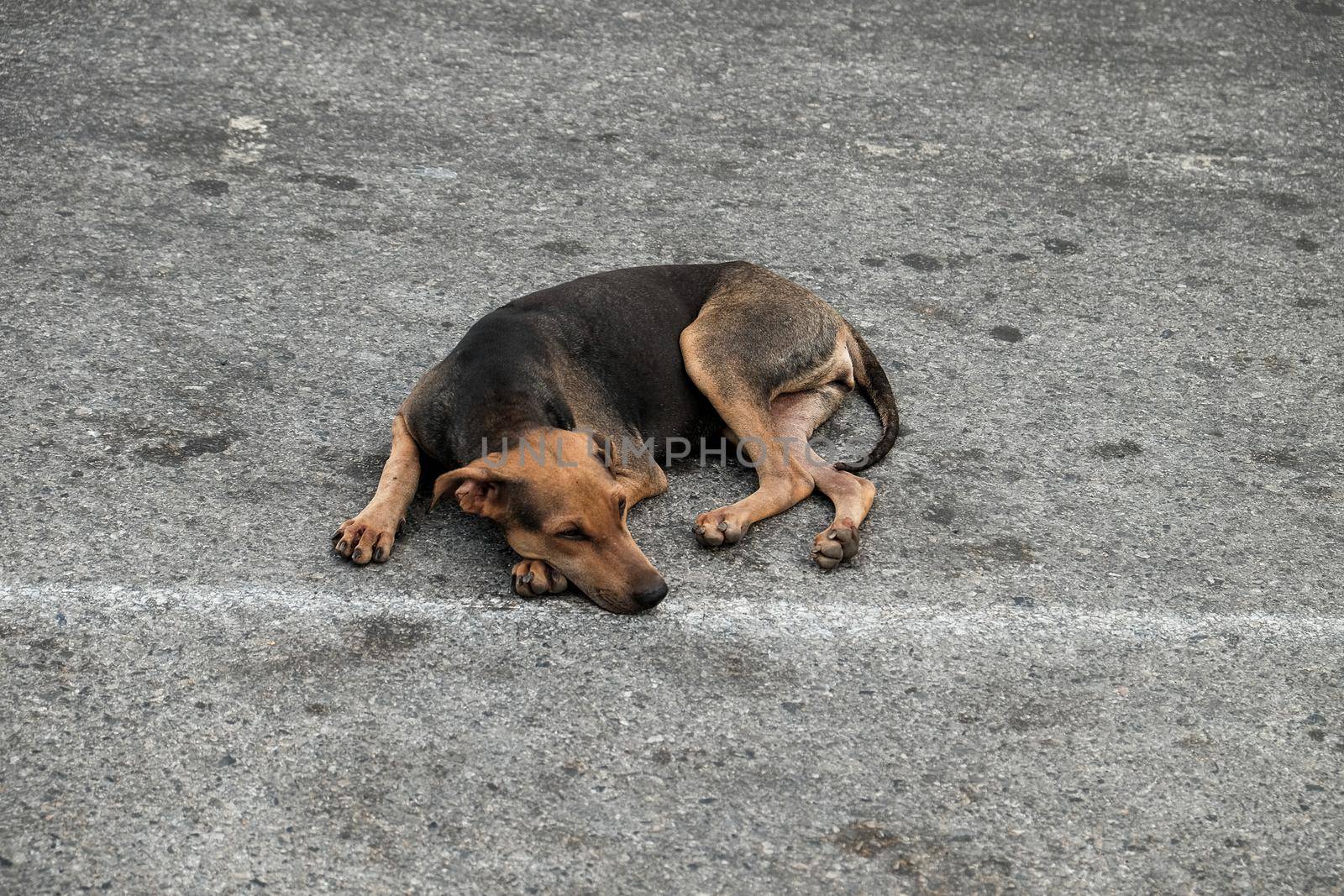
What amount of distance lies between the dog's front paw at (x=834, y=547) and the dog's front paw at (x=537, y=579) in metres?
0.93

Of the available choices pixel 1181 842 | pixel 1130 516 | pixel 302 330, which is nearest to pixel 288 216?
pixel 302 330

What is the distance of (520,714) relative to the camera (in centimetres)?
401

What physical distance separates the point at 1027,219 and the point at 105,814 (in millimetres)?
5924

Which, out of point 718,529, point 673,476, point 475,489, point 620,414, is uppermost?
point 475,489

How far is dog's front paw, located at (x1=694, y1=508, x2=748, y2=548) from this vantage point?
4848 millimetres

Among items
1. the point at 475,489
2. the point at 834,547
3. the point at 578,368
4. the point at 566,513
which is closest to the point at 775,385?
the point at 578,368

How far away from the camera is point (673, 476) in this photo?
539 cm

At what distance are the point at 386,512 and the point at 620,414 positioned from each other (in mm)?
1043

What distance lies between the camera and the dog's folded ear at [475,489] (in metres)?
4.38

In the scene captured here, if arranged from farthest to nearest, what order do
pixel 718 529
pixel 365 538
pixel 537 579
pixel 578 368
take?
pixel 578 368 → pixel 718 529 → pixel 365 538 → pixel 537 579

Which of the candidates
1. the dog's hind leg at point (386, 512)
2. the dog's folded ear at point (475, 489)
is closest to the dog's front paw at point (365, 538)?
the dog's hind leg at point (386, 512)

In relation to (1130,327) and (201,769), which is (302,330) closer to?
(201,769)

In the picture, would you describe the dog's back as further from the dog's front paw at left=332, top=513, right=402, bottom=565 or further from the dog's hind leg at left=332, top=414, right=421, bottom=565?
the dog's front paw at left=332, top=513, right=402, bottom=565

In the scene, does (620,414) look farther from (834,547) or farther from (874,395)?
(874,395)
